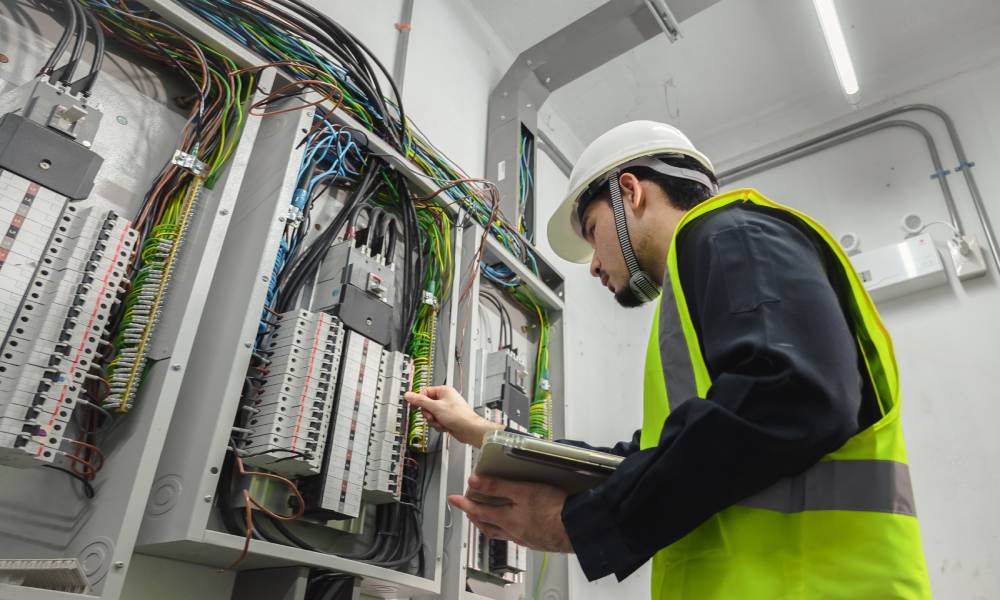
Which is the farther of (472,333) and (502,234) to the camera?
(502,234)

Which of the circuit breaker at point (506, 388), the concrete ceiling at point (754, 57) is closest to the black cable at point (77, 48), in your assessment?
the circuit breaker at point (506, 388)

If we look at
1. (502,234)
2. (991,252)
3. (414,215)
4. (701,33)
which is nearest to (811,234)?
(414,215)

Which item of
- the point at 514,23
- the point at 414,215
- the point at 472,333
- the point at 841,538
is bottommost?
the point at 841,538

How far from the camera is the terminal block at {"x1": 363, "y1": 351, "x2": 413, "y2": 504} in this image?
1244 mm

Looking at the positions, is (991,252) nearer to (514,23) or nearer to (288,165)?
(514,23)

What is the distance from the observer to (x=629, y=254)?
1140mm

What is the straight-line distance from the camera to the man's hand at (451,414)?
117 centimetres

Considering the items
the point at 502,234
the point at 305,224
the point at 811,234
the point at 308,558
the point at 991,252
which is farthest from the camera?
the point at 991,252

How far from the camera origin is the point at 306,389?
1.12m

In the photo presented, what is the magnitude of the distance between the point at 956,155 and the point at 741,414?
2.64m

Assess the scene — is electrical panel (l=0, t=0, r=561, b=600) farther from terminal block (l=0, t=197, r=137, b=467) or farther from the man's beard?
the man's beard

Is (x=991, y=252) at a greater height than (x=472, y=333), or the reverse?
(x=991, y=252)

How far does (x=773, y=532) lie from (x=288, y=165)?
97cm

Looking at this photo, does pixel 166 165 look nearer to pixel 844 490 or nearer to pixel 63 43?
pixel 63 43
